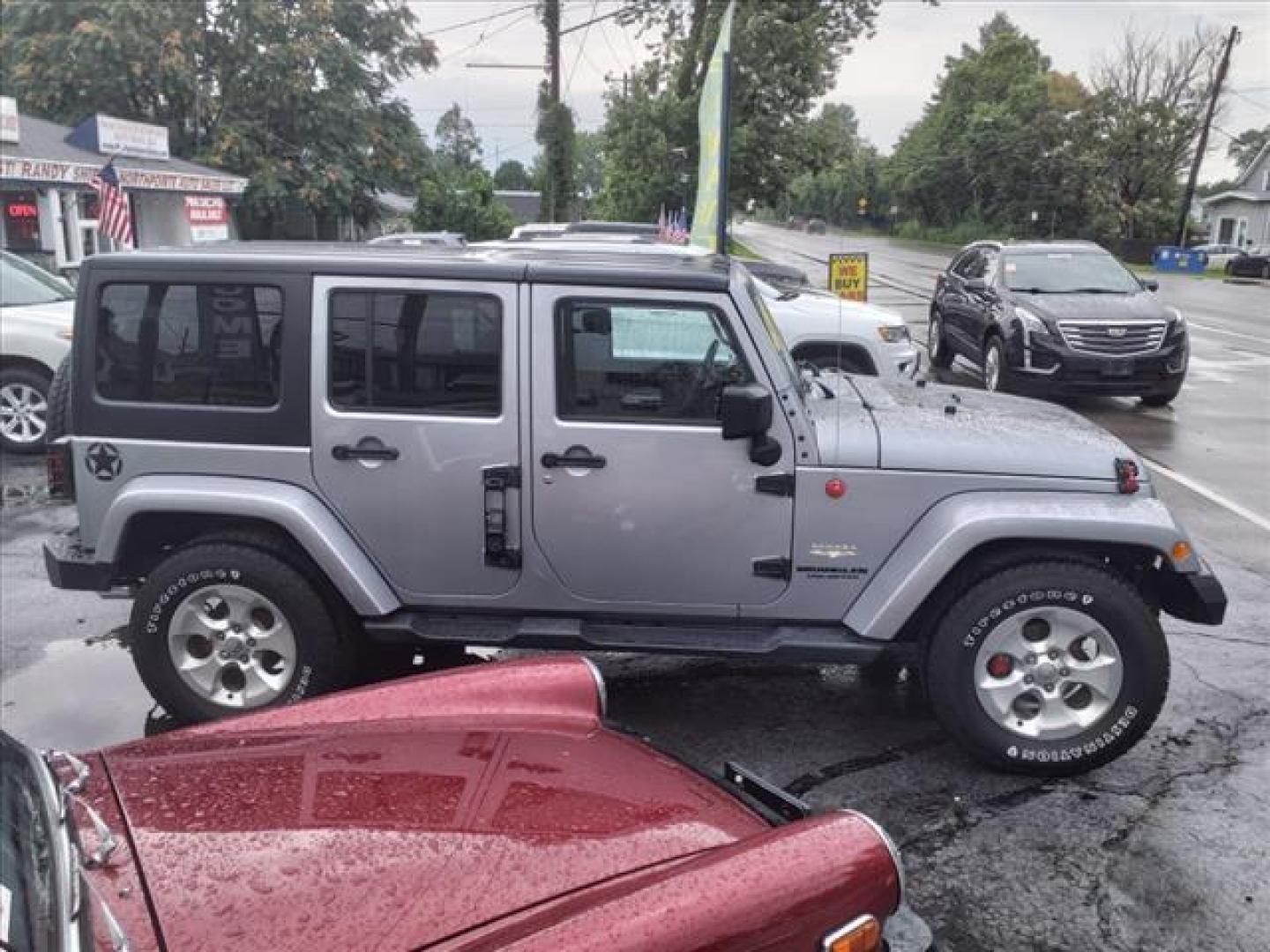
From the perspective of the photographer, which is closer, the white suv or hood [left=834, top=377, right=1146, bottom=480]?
hood [left=834, top=377, right=1146, bottom=480]

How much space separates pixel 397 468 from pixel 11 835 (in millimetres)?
2537

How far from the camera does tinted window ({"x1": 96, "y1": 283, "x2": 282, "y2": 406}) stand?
13.7 feet

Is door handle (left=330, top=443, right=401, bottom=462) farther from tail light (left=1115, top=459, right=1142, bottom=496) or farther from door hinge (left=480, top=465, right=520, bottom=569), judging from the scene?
tail light (left=1115, top=459, right=1142, bottom=496)

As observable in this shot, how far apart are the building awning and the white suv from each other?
30.8 feet

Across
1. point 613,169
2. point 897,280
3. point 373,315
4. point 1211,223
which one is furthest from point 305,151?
point 1211,223

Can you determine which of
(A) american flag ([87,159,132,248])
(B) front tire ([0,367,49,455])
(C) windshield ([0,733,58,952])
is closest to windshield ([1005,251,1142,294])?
(B) front tire ([0,367,49,455])

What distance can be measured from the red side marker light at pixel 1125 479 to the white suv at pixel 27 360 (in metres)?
8.32

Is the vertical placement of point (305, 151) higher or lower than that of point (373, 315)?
higher

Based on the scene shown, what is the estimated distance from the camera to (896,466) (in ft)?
13.1

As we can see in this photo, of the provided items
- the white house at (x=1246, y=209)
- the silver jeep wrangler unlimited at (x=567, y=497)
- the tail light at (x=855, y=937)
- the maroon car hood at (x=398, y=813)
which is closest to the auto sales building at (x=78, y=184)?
the silver jeep wrangler unlimited at (x=567, y=497)

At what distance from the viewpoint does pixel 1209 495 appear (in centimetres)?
819

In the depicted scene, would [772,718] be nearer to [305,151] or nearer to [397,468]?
[397,468]

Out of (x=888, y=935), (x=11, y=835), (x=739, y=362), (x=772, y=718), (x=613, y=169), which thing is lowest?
(x=772, y=718)

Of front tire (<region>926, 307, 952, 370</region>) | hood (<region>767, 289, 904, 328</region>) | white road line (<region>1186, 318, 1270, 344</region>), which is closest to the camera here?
hood (<region>767, 289, 904, 328</region>)
